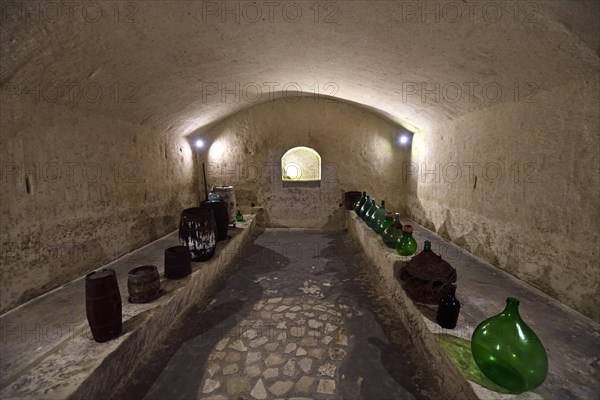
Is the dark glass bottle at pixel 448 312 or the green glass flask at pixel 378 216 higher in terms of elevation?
the green glass flask at pixel 378 216

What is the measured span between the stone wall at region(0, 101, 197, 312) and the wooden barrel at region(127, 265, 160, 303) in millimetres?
1319

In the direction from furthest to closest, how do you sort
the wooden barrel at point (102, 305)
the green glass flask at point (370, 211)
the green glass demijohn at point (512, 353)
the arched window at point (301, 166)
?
the arched window at point (301, 166), the green glass flask at point (370, 211), the wooden barrel at point (102, 305), the green glass demijohn at point (512, 353)

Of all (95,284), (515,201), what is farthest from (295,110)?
(95,284)

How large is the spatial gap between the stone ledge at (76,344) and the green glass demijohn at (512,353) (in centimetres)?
247

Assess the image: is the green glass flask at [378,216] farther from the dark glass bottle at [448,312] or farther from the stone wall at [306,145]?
the stone wall at [306,145]

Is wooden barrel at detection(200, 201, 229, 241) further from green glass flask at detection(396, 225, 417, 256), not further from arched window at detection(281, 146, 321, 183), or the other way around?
arched window at detection(281, 146, 321, 183)

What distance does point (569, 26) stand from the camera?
2.05 m

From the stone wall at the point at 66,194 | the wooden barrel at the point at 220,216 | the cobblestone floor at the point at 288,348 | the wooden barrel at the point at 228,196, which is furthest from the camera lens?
the wooden barrel at the point at 228,196

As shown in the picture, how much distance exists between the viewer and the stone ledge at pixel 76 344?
1.72 meters

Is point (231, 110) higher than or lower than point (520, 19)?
higher

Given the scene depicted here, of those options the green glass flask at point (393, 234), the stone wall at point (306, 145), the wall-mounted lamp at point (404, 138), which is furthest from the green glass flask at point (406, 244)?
the wall-mounted lamp at point (404, 138)

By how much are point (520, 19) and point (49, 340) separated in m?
4.52

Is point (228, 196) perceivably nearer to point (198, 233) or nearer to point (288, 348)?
point (198, 233)

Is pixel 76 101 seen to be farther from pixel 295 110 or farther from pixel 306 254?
pixel 295 110
